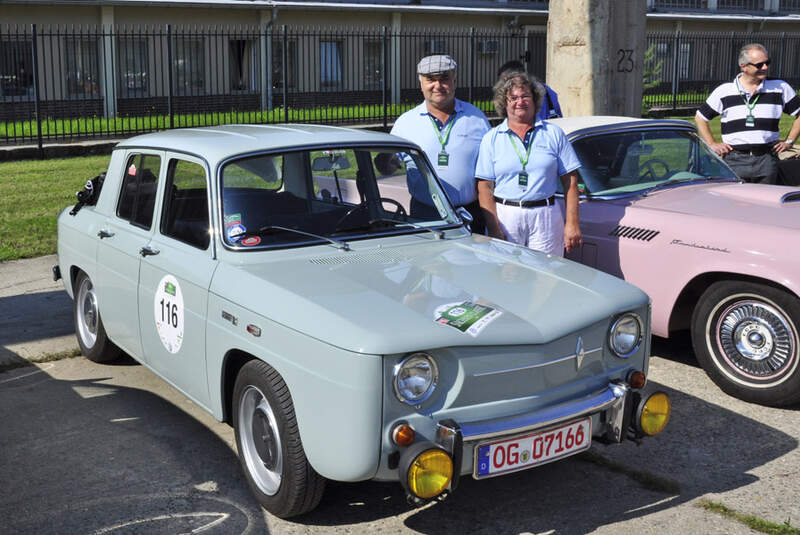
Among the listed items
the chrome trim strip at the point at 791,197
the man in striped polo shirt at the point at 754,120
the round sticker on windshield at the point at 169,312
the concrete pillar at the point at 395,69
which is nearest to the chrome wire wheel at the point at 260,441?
the round sticker on windshield at the point at 169,312

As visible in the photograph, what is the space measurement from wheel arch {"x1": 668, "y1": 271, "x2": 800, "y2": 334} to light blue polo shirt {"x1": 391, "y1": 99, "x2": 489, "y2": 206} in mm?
1473

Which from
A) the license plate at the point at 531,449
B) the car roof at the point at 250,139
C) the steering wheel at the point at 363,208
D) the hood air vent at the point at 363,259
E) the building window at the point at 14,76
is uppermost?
the building window at the point at 14,76

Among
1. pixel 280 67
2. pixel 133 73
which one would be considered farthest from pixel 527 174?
pixel 280 67

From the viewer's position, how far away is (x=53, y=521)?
13.1 ft

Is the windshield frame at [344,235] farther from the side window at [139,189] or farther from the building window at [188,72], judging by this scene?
the building window at [188,72]

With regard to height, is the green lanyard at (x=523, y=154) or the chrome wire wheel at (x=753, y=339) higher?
the green lanyard at (x=523, y=154)

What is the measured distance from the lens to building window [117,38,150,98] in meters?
23.2

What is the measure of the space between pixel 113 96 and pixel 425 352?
21248mm

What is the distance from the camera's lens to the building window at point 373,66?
2764 centimetres

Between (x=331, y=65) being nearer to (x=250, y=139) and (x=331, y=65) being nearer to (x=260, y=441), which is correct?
(x=250, y=139)

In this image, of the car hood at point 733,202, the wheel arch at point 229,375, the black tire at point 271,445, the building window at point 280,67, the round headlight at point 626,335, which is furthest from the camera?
the building window at point 280,67

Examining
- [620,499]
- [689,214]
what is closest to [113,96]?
[689,214]

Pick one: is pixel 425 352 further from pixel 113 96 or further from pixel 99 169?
pixel 113 96

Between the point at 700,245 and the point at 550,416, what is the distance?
2.28 meters
